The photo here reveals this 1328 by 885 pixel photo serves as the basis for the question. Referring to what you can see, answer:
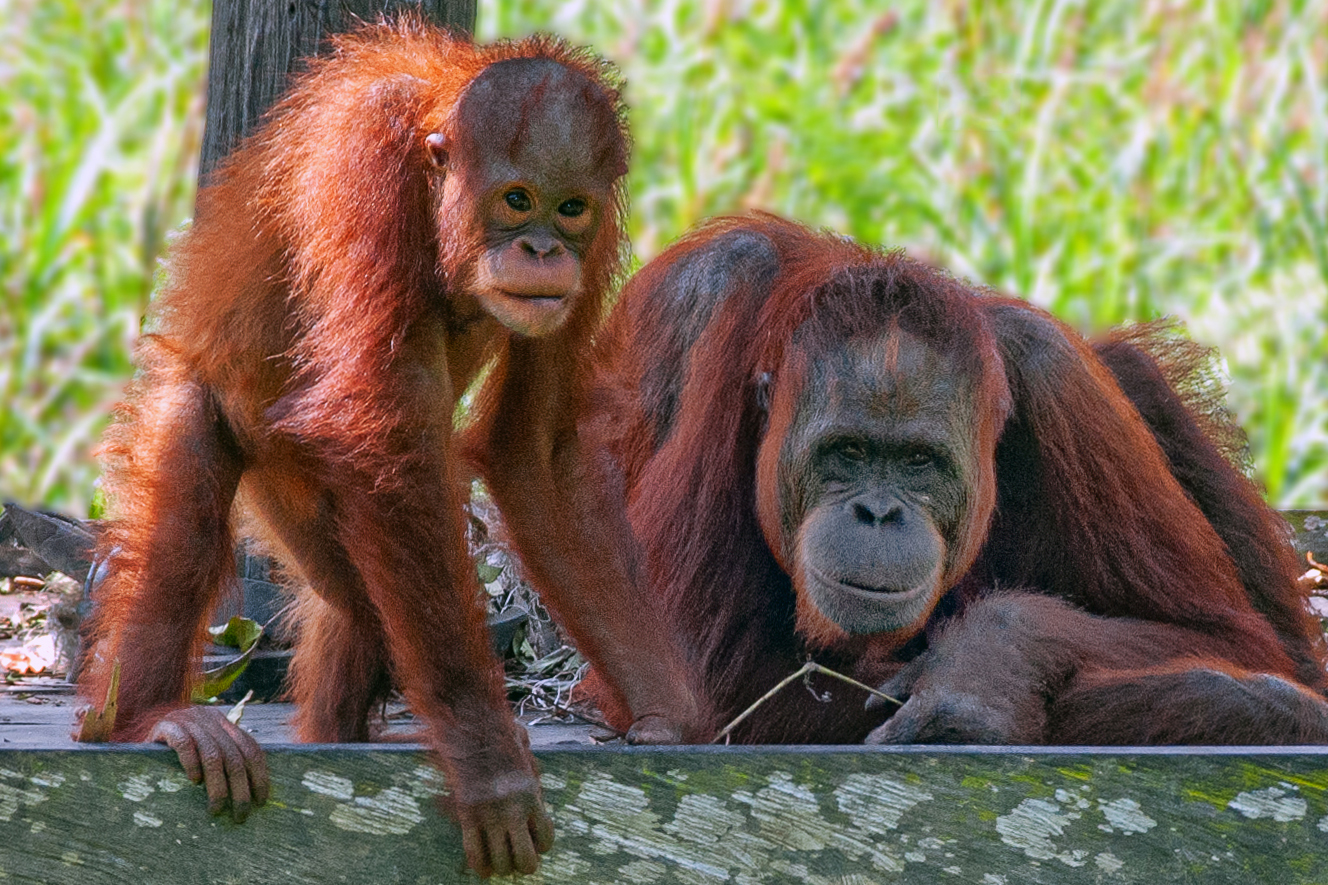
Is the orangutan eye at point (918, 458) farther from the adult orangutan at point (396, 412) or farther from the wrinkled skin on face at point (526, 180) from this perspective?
the wrinkled skin on face at point (526, 180)

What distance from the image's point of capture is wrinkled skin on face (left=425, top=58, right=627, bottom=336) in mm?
2037

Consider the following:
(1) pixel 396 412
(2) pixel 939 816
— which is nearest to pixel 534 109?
(1) pixel 396 412

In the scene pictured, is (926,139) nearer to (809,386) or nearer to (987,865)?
(809,386)

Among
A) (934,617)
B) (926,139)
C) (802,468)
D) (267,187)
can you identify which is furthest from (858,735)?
(926,139)

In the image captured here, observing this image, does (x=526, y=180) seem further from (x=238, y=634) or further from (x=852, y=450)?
(x=238, y=634)

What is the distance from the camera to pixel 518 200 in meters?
2.06

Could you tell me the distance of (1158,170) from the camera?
17.9 feet

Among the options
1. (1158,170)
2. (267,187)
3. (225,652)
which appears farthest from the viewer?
(1158,170)

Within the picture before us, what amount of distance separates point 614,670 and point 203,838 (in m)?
0.67

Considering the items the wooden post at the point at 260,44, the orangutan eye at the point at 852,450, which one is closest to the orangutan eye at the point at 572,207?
the orangutan eye at the point at 852,450

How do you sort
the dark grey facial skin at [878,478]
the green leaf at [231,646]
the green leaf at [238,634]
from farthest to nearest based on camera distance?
1. the green leaf at [238,634]
2. the green leaf at [231,646]
3. the dark grey facial skin at [878,478]

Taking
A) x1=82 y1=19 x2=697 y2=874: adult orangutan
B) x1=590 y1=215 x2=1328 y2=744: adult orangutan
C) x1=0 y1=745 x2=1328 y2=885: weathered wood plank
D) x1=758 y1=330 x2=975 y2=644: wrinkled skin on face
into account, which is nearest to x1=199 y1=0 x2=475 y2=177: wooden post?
x1=82 y1=19 x2=697 y2=874: adult orangutan

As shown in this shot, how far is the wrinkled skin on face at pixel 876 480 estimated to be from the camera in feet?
7.55

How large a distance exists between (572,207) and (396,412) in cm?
34
